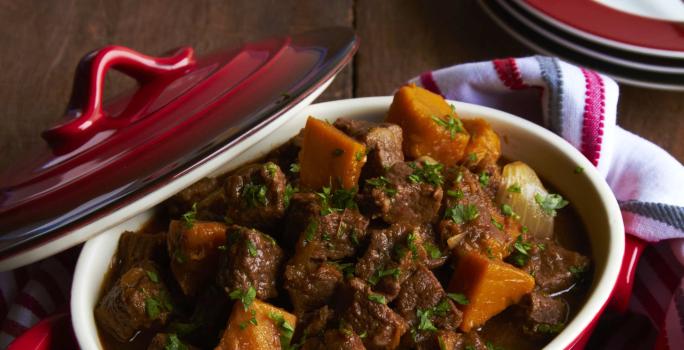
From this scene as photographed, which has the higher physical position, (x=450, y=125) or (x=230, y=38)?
(x=450, y=125)

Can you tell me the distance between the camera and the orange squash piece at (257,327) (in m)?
1.78

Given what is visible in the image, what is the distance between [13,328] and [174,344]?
2.62ft

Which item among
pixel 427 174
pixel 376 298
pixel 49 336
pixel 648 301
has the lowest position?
pixel 648 301

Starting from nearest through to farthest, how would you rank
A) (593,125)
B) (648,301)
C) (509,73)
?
(648,301) → (593,125) → (509,73)

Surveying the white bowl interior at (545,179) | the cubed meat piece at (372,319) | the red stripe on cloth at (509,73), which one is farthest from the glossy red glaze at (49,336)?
the red stripe on cloth at (509,73)

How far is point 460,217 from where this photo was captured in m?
2.02

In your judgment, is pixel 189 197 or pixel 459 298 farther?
pixel 189 197

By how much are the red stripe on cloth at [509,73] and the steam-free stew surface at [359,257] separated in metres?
0.45

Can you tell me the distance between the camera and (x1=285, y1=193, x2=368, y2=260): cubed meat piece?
193 centimetres

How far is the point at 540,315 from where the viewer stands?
1886 millimetres

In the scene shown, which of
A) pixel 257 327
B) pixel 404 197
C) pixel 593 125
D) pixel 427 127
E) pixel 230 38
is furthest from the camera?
pixel 230 38

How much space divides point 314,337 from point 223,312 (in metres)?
0.23

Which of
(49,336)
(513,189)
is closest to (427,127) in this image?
(513,189)

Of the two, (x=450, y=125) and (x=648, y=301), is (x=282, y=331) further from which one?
(x=648, y=301)
